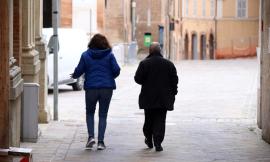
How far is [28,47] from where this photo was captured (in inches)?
527

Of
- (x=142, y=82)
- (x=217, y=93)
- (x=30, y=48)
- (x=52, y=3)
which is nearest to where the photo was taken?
(x=142, y=82)

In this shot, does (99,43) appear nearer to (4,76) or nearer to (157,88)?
(157,88)

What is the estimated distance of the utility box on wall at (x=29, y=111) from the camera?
12.6 meters

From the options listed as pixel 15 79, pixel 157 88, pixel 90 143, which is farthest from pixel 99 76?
pixel 15 79

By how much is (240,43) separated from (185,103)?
55.7 m

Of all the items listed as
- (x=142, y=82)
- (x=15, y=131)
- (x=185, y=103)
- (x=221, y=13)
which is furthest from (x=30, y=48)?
(x=221, y=13)

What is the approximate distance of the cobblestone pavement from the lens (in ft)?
38.2

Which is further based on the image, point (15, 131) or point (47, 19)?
point (47, 19)

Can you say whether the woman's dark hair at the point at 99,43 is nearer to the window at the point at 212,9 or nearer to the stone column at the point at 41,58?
the stone column at the point at 41,58

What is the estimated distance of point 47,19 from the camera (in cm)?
1708

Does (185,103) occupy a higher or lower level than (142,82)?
lower

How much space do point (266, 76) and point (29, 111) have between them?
3959mm

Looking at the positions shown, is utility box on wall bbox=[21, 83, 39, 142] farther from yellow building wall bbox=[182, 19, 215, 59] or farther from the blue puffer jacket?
yellow building wall bbox=[182, 19, 215, 59]

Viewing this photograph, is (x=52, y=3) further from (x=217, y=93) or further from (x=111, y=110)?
(x=217, y=93)
